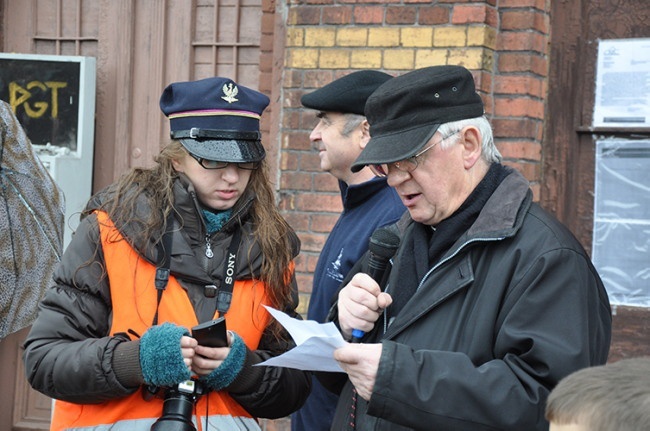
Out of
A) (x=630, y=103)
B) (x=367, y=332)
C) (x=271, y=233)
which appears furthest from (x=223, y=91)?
(x=630, y=103)

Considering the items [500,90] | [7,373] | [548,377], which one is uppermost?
[500,90]

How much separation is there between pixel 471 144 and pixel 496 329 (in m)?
0.49

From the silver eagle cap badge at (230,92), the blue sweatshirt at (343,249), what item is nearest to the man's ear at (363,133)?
the blue sweatshirt at (343,249)

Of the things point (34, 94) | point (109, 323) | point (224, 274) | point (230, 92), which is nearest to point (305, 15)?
point (34, 94)

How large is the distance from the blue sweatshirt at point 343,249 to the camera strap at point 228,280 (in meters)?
Result: 0.58

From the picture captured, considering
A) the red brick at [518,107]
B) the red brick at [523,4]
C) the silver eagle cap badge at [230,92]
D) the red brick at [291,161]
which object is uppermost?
the red brick at [523,4]

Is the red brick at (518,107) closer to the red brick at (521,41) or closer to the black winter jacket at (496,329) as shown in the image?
the red brick at (521,41)

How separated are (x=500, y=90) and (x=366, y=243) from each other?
4.78 feet

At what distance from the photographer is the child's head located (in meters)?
1.45

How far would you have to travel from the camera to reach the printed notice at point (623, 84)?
14.8ft

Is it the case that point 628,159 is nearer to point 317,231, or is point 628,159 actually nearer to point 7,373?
point 317,231

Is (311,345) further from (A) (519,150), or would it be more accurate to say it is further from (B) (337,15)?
(B) (337,15)

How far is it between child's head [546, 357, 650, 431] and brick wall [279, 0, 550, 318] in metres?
3.08

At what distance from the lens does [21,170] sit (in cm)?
470
